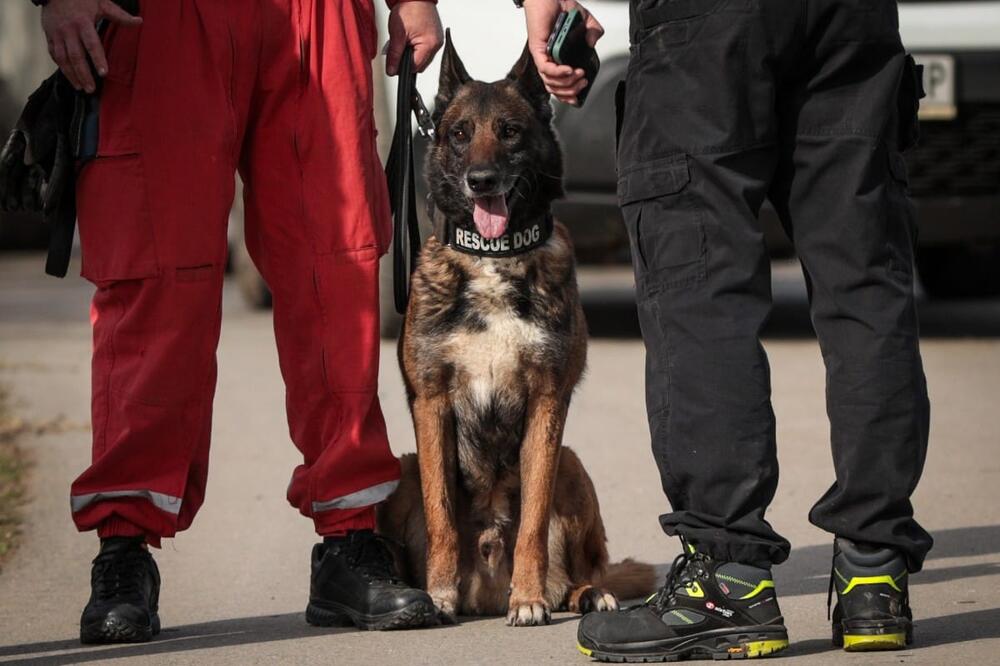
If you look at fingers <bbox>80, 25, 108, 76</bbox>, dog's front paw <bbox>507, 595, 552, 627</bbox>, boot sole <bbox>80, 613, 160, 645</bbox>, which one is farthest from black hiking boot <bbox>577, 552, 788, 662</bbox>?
fingers <bbox>80, 25, 108, 76</bbox>

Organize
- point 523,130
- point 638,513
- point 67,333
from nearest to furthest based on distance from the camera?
point 523,130
point 638,513
point 67,333

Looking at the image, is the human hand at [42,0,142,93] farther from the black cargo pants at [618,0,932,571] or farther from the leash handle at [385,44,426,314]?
the black cargo pants at [618,0,932,571]

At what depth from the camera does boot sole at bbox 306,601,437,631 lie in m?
3.73

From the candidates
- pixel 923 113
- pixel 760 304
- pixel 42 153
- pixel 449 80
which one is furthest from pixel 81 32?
pixel 923 113

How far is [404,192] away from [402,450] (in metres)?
2.12

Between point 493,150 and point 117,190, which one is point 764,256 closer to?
point 493,150

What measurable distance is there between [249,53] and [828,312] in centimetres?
141

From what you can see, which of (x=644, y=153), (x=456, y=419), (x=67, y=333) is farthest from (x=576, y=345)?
(x=67, y=333)

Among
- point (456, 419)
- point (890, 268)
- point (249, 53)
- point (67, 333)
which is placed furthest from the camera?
point (67, 333)

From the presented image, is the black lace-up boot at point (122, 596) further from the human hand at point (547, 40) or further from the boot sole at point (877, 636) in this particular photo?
the boot sole at point (877, 636)

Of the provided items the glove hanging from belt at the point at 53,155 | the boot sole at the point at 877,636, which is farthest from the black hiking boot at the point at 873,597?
the glove hanging from belt at the point at 53,155

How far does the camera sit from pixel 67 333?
9.69 meters

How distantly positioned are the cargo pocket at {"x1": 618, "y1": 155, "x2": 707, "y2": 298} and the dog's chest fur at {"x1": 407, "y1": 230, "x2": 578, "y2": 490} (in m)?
0.71

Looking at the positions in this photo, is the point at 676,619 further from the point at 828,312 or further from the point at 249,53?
the point at 249,53
